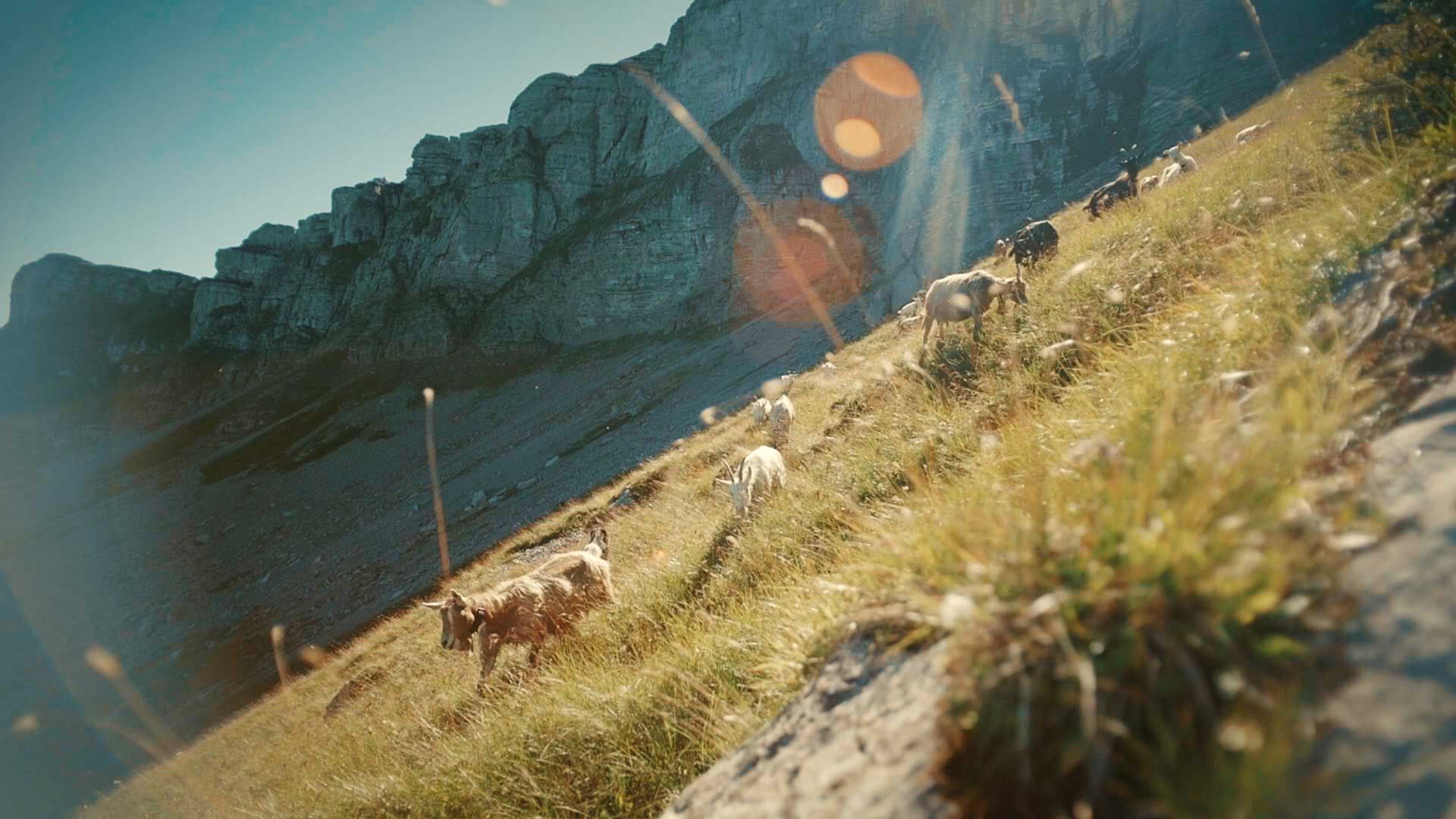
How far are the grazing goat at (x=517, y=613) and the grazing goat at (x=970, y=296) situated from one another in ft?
23.0

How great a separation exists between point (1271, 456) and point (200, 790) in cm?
1993

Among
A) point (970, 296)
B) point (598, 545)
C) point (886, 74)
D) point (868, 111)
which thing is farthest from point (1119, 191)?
point (886, 74)

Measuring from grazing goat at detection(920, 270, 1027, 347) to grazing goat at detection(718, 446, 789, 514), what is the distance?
356 cm

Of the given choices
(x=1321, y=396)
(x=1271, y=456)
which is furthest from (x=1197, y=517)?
(x=1321, y=396)

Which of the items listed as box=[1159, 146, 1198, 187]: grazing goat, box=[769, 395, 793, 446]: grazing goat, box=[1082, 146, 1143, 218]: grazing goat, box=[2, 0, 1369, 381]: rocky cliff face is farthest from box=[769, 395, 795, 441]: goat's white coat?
box=[2, 0, 1369, 381]: rocky cliff face

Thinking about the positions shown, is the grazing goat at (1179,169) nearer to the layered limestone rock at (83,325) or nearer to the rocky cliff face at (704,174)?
the rocky cliff face at (704,174)

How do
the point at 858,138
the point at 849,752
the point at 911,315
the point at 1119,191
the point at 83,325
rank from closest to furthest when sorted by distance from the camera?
1. the point at 849,752
2. the point at 1119,191
3. the point at 911,315
4. the point at 858,138
5. the point at 83,325

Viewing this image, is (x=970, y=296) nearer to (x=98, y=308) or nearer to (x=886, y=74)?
(x=886, y=74)

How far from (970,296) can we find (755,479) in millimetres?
4644

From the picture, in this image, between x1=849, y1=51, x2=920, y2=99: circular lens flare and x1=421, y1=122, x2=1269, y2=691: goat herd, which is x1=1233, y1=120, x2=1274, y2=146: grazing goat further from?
x1=849, y1=51, x2=920, y2=99: circular lens flare

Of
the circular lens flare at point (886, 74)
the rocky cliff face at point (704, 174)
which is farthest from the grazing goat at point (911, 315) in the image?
the circular lens flare at point (886, 74)

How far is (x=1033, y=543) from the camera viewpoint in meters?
1.41

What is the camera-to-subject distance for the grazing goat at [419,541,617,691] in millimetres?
7844

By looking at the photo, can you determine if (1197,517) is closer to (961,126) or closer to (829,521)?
(829,521)
